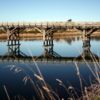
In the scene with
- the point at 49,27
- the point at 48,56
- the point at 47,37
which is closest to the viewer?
the point at 48,56

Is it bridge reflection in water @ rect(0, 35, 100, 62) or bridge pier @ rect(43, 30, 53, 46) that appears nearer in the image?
bridge reflection in water @ rect(0, 35, 100, 62)

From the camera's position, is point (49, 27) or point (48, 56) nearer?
point (48, 56)

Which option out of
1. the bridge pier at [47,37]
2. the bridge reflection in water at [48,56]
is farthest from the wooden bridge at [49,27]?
the bridge reflection in water at [48,56]

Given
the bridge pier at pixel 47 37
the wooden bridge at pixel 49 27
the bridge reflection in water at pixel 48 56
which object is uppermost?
the wooden bridge at pixel 49 27

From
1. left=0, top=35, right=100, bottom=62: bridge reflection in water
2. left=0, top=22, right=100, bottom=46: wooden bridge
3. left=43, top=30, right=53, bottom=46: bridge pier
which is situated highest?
left=0, top=22, right=100, bottom=46: wooden bridge

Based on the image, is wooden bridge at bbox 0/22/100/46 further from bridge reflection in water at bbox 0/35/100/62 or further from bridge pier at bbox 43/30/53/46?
bridge reflection in water at bbox 0/35/100/62

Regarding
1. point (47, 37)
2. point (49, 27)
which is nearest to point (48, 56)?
point (49, 27)

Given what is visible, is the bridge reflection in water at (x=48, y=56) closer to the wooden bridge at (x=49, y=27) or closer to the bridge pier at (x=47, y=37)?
the bridge pier at (x=47, y=37)

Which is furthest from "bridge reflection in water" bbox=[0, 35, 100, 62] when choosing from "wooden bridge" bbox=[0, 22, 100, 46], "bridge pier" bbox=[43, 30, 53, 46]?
"wooden bridge" bbox=[0, 22, 100, 46]

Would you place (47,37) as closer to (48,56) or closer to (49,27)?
(49,27)

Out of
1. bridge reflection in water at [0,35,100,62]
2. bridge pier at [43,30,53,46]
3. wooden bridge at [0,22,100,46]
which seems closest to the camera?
bridge reflection in water at [0,35,100,62]

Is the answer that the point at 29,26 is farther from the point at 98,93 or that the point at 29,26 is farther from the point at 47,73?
the point at 98,93

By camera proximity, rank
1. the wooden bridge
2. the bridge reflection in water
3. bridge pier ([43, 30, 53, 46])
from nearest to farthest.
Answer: the bridge reflection in water, the wooden bridge, bridge pier ([43, 30, 53, 46])

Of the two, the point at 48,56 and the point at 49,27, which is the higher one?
the point at 49,27
